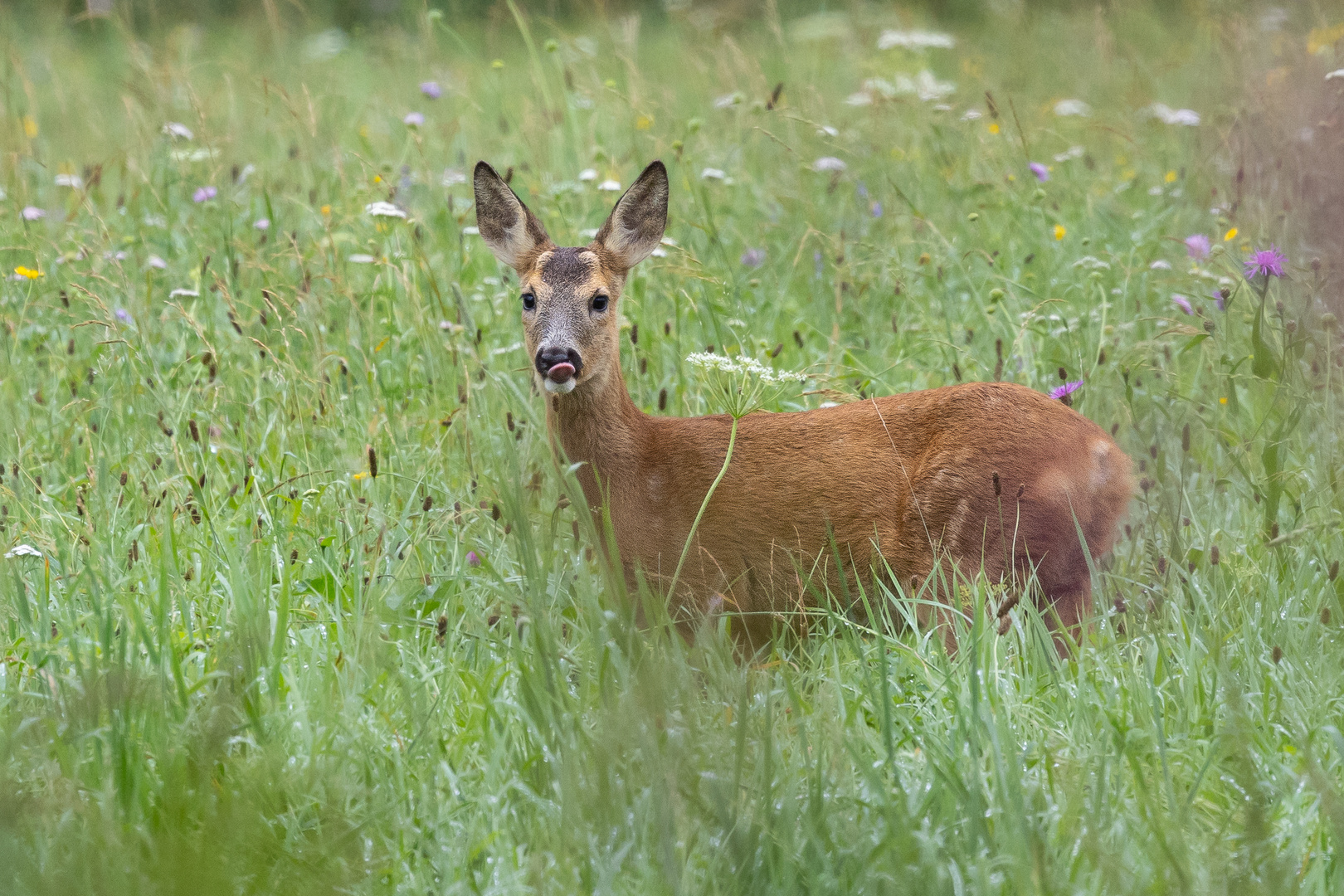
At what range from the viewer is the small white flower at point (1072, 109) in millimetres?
7523

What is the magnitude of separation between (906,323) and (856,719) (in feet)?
9.06

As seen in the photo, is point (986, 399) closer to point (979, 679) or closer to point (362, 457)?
point (979, 679)

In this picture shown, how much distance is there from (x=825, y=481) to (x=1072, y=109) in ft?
15.7

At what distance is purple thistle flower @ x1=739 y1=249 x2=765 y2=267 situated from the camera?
556 cm

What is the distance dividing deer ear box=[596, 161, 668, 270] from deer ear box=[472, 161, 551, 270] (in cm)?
21

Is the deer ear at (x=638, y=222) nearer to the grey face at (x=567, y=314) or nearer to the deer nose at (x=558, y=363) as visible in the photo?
the grey face at (x=567, y=314)

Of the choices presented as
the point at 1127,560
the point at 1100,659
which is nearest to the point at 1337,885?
the point at 1100,659

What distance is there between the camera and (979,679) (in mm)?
2770

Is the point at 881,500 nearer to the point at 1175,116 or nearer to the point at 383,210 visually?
the point at 383,210

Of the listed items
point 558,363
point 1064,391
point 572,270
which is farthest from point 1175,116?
point 558,363

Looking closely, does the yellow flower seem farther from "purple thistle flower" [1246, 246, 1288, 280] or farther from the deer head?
the deer head

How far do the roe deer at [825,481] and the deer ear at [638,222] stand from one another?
21 cm

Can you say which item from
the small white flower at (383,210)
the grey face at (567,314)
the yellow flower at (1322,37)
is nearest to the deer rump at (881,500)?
the grey face at (567,314)

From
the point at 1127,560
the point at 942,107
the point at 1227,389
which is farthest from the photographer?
the point at 942,107
